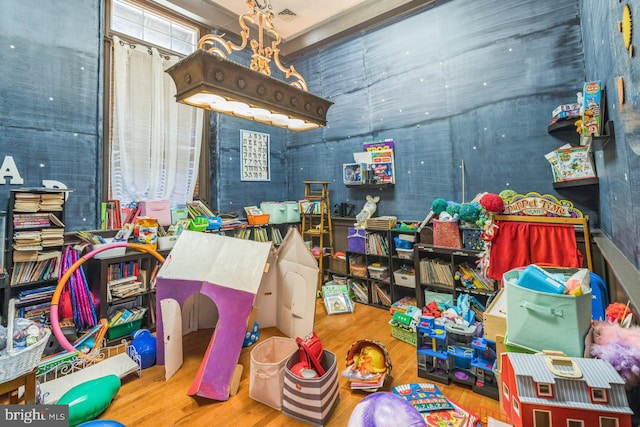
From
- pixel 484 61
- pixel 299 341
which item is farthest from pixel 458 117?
pixel 299 341

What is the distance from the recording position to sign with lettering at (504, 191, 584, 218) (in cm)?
241

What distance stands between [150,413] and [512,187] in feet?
11.8

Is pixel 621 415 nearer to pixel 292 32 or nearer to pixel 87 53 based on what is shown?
pixel 87 53

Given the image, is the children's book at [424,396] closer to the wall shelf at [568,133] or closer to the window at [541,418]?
the window at [541,418]

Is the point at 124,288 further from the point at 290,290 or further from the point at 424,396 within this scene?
the point at 424,396

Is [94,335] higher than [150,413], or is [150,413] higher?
[94,335]

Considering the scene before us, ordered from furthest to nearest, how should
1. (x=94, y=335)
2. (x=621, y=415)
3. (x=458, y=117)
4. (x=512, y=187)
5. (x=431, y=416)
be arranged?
(x=458, y=117) → (x=512, y=187) → (x=94, y=335) → (x=431, y=416) → (x=621, y=415)

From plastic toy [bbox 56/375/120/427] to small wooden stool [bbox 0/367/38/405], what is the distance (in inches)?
10.1

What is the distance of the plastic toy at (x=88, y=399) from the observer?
1713 mm

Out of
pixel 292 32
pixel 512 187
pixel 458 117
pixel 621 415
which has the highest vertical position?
pixel 292 32

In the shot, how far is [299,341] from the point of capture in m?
1.95

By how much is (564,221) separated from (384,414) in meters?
2.24

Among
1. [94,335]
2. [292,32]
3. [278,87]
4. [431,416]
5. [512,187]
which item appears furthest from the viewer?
[292,32]

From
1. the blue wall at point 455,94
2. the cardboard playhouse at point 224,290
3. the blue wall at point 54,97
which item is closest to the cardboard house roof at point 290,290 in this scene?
the cardboard playhouse at point 224,290
